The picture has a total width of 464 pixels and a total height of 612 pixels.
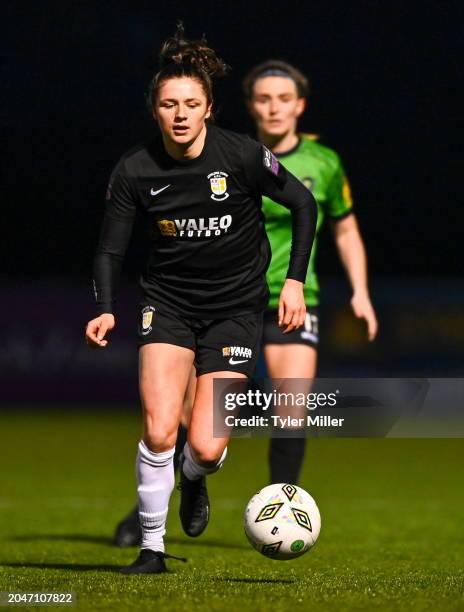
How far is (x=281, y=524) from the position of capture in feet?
16.5

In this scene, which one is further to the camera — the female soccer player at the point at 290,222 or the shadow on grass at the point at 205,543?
the shadow on grass at the point at 205,543

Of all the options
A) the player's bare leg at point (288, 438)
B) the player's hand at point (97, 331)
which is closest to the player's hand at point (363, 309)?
the player's bare leg at point (288, 438)

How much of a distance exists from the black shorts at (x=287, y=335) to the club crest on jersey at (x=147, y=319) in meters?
1.33

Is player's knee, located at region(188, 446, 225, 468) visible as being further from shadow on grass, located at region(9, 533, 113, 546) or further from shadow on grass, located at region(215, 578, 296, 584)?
shadow on grass, located at region(9, 533, 113, 546)

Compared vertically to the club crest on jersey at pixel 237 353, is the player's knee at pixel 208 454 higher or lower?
lower

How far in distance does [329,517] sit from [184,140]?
3.70 m

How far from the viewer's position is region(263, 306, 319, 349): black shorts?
22.0 feet

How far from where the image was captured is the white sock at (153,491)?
17.5 ft

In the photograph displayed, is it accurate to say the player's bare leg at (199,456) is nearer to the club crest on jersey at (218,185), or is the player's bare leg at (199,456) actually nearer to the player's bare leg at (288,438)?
the club crest on jersey at (218,185)

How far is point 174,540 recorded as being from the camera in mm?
7184

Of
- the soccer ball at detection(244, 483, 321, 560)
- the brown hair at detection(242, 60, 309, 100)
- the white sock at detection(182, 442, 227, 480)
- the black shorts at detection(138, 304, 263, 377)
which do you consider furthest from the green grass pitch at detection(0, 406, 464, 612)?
the brown hair at detection(242, 60, 309, 100)

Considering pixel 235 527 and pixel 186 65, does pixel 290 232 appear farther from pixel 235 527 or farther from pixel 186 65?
pixel 235 527

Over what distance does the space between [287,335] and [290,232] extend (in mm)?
549

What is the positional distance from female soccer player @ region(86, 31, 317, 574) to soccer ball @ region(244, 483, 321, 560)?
40 centimetres
